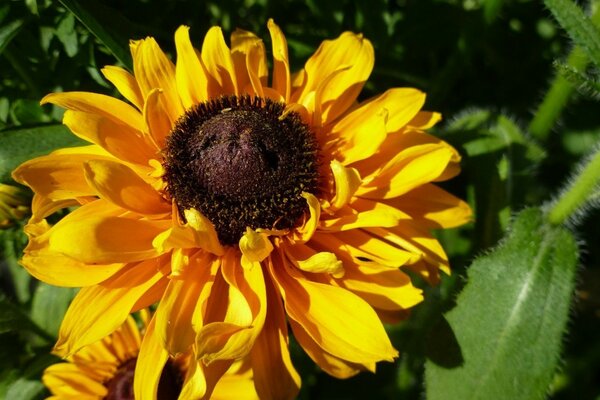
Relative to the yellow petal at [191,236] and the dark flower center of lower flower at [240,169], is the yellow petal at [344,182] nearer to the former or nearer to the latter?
the dark flower center of lower flower at [240,169]

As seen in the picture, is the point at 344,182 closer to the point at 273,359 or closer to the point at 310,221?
the point at 310,221

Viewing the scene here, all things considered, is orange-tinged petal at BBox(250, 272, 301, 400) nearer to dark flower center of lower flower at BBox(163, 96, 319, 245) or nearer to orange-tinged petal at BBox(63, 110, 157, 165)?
dark flower center of lower flower at BBox(163, 96, 319, 245)

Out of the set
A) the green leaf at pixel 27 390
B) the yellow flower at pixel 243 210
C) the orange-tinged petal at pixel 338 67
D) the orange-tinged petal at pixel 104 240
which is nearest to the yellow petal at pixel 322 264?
the yellow flower at pixel 243 210

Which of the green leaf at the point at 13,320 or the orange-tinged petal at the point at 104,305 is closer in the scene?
the orange-tinged petal at the point at 104,305

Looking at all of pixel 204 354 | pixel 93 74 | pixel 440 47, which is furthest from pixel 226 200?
pixel 440 47

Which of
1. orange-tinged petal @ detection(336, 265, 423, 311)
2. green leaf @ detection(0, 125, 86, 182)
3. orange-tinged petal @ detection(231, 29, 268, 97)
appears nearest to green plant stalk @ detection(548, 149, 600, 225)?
orange-tinged petal @ detection(336, 265, 423, 311)

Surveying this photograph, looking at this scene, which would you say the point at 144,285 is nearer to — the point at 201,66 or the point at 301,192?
the point at 301,192

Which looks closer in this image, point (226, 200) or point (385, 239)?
point (226, 200)
